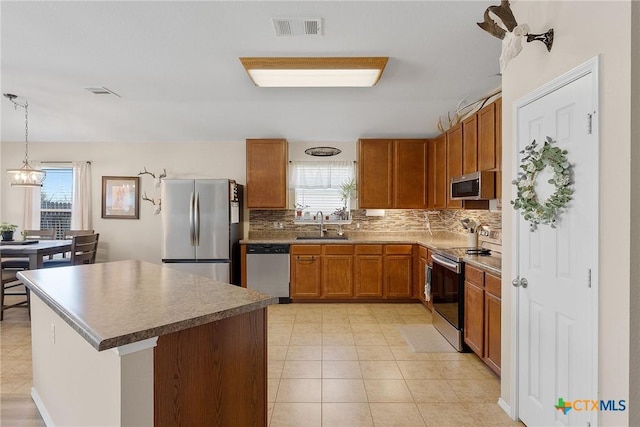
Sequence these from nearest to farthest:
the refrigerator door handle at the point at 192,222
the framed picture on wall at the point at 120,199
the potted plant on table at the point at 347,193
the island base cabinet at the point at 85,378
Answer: the island base cabinet at the point at 85,378 → the refrigerator door handle at the point at 192,222 → the potted plant on table at the point at 347,193 → the framed picture on wall at the point at 120,199

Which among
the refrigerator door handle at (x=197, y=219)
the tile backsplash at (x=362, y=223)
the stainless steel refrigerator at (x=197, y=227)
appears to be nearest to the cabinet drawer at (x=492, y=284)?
the tile backsplash at (x=362, y=223)

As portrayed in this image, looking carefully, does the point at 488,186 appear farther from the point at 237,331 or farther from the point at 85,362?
the point at 85,362

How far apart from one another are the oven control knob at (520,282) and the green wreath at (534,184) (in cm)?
35

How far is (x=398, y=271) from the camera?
15.2 feet

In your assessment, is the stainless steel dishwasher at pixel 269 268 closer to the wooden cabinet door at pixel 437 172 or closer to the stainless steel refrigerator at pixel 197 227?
the stainless steel refrigerator at pixel 197 227

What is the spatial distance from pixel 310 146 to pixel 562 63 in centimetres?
384

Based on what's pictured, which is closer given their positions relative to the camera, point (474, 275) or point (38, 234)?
point (474, 275)

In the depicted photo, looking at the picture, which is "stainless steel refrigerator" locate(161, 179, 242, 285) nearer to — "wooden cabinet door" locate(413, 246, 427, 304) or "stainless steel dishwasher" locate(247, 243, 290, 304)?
"stainless steel dishwasher" locate(247, 243, 290, 304)

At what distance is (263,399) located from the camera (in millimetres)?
1644

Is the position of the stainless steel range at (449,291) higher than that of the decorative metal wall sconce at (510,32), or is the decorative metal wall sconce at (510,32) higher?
the decorative metal wall sconce at (510,32)

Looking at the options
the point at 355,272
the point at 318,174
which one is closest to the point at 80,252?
the point at 318,174

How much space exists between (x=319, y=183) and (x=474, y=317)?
3.07 metres

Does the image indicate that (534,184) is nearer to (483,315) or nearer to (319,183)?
(483,315)

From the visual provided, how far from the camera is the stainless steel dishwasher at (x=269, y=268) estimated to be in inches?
182
